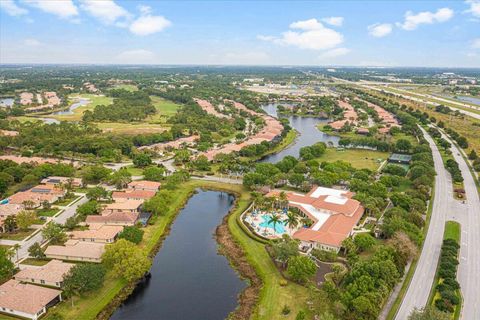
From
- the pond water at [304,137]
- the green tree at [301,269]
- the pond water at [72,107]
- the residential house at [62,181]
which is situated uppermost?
the green tree at [301,269]

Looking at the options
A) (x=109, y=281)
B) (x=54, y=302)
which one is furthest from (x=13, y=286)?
(x=109, y=281)

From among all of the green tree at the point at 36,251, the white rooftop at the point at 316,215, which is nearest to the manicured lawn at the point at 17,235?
the green tree at the point at 36,251

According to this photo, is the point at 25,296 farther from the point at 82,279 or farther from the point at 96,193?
the point at 96,193

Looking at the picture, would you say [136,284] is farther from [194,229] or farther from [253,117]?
[253,117]

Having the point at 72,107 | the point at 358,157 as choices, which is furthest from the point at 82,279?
the point at 72,107

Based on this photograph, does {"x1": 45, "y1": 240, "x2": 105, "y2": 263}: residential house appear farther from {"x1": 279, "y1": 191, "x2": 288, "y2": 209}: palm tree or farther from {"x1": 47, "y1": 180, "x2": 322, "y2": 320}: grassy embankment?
{"x1": 279, "y1": 191, "x2": 288, "y2": 209}: palm tree

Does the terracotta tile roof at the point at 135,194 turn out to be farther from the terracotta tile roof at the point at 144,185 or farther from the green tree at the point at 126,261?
the green tree at the point at 126,261
